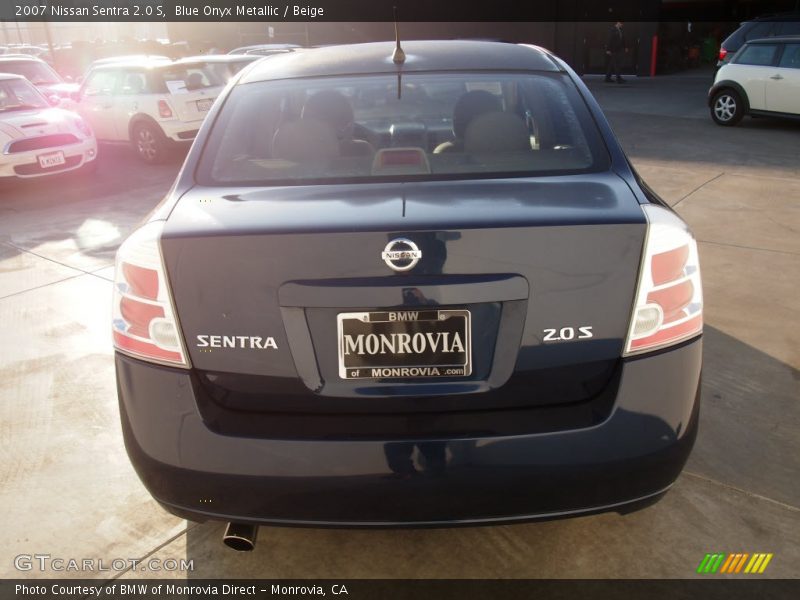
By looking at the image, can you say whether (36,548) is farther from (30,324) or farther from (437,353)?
(30,324)

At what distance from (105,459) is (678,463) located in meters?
2.40

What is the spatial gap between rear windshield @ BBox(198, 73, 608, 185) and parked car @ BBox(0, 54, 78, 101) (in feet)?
34.8

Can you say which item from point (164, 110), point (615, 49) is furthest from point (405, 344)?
point (615, 49)

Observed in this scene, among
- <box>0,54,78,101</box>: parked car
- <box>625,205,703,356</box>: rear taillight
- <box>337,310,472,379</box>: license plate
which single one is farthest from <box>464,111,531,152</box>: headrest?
<box>0,54,78,101</box>: parked car

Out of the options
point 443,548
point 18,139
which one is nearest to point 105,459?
point 443,548

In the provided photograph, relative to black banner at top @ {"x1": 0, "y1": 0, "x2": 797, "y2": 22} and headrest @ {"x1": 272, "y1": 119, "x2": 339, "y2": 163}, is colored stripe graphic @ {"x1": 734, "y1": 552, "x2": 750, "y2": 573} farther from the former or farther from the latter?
black banner at top @ {"x1": 0, "y1": 0, "x2": 797, "y2": 22}

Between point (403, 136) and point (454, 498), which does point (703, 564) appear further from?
point (403, 136)

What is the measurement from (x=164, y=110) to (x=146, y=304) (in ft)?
29.8

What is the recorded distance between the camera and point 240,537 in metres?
2.18

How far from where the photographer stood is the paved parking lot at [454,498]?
2.50m

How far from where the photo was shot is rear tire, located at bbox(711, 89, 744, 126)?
12.0m

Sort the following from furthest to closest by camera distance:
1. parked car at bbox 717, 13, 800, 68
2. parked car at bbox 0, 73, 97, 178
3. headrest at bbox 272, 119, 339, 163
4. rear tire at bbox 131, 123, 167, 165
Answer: parked car at bbox 717, 13, 800, 68, rear tire at bbox 131, 123, 167, 165, parked car at bbox 0, 73, 97, 178, headrest at bbox 272, 119, 339, 163
